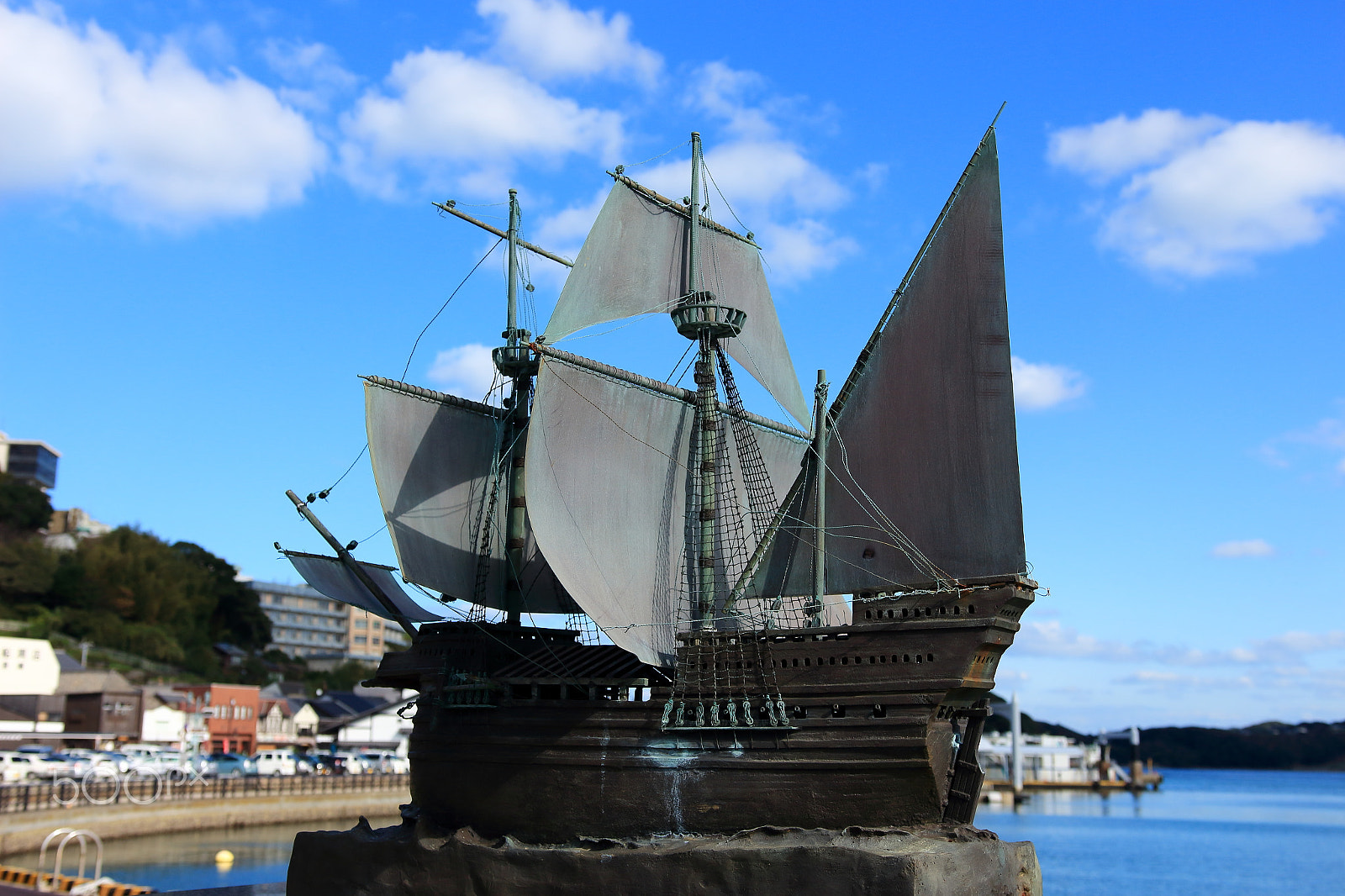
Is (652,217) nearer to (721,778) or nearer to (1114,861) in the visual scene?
(721,778)

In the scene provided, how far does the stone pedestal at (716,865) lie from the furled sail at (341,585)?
299 inches

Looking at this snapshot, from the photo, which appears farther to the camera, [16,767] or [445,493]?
[16,767]

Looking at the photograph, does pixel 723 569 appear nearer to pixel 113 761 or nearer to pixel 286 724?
pixel 113 761

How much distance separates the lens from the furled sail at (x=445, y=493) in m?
25.6

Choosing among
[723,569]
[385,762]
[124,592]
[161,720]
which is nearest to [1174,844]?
[385,762]

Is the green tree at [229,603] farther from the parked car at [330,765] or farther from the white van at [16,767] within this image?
the white van at [16,767]

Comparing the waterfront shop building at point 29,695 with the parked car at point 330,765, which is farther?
the parked car at point 330,765

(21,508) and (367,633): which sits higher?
(21,508)

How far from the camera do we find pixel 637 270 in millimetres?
23969

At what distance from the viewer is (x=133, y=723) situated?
63406mm

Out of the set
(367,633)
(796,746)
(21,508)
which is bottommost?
(796,746)

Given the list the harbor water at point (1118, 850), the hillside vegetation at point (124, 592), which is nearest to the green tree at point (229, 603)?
the hillside vegetation at point (124, 592)

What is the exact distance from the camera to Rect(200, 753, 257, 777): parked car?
57.3 meters

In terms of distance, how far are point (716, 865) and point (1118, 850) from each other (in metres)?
50.2
